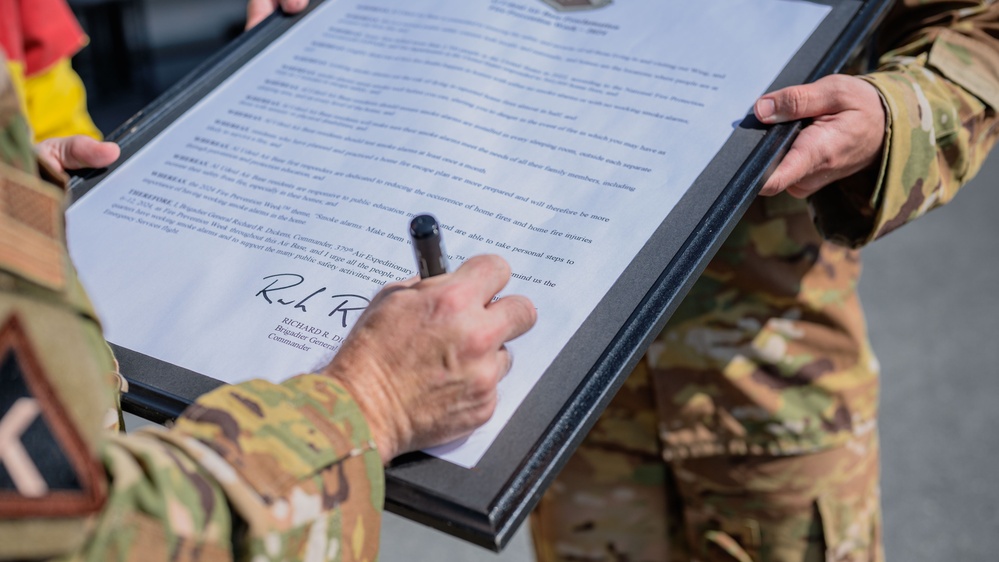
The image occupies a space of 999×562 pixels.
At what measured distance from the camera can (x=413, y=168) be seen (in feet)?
2.74

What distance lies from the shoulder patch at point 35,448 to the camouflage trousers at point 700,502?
0.82 m

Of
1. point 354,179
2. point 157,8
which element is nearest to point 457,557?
point 354,179

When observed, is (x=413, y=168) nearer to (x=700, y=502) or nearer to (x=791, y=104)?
(x=791, y=104)

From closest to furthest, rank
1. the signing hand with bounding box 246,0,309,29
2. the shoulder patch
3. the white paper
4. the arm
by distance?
the shoulder patch → the white paper → the arm → the signing hand with bounding box 246,0,309,29

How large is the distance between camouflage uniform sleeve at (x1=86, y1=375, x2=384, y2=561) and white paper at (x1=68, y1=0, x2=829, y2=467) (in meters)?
0.07

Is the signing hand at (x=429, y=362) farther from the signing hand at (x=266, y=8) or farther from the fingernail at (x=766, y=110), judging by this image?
the signing hand at (x=266, y=8)

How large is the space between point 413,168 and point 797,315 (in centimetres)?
55

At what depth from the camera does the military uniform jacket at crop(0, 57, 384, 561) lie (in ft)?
1.49

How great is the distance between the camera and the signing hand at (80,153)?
0.89 m

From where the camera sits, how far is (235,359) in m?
0.71

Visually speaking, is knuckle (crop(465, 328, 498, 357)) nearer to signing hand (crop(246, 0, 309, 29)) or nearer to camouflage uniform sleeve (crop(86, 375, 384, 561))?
camouflage uniform sleeve (crop(86, 375, 384, 561))

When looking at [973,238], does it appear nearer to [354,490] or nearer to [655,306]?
[655,306]
